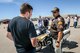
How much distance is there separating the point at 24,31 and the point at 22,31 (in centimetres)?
4

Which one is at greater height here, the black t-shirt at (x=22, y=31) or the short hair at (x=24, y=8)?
the short hair at (x=24, y=8)

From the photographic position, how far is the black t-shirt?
4.16m

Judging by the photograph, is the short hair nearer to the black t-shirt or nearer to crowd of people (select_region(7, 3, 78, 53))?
crowd of people (select_region(7, 3, 78, 53))

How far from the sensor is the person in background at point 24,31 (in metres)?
4.17

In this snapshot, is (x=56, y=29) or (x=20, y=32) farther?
(x=56, y=29)

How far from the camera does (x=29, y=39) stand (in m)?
4.29

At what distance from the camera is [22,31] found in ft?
13.9

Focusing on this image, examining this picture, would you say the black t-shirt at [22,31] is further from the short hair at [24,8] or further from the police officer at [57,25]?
the police officer at [57,25]

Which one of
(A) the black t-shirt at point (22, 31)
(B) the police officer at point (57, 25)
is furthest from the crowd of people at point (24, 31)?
(B) the police officer at point (57, 25)

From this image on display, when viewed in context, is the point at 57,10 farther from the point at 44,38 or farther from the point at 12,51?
the point at 12,51

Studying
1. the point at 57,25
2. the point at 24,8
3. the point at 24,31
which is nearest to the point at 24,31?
the point at 24,31

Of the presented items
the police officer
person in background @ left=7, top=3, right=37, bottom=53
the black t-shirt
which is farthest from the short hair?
the police officer

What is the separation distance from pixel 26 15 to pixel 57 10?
2427mm

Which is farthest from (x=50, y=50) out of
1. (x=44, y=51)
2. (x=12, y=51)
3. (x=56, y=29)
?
(x=56, y=29)
